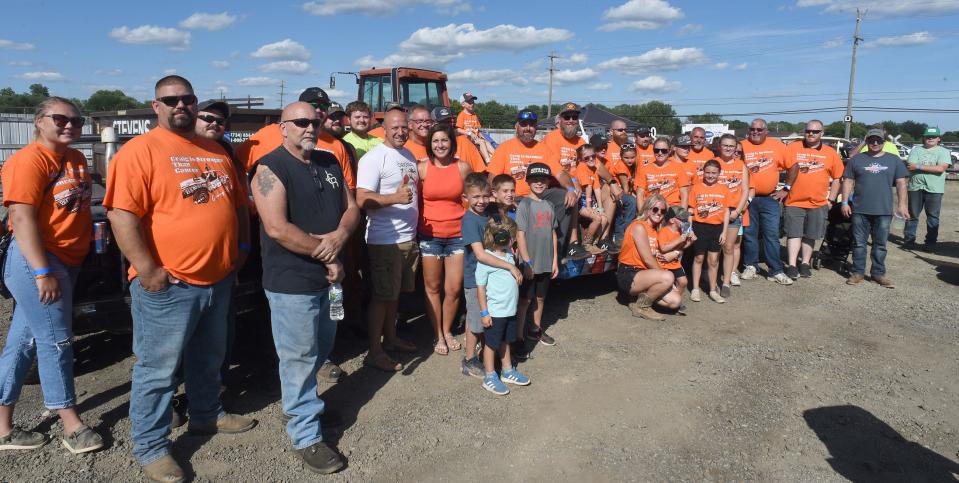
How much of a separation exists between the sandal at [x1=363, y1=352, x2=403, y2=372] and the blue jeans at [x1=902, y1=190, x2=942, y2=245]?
904 centimetres

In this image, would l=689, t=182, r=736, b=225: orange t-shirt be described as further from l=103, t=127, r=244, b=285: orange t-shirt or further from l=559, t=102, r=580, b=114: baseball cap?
l=103, t=127, r=244, b=285: orange t-shirt

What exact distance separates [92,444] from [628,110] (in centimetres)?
8007

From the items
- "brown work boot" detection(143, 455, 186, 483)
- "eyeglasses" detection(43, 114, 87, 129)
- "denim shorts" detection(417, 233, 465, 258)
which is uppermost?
"eyeglasses" detection(43, 114, 87, 129)

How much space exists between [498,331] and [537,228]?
0.99 metres

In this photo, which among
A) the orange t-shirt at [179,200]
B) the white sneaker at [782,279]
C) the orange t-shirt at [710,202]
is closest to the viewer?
the orange t-shirt at [179,200]

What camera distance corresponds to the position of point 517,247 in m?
4.70

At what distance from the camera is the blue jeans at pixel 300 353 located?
3227 mm

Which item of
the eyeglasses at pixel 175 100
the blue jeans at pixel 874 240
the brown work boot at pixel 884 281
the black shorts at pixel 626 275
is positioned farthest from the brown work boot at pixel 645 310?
the eyeglasses at pixel 175 100

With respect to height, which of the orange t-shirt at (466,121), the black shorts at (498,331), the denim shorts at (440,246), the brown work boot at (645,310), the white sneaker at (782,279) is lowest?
the brown work boot at (645,310)

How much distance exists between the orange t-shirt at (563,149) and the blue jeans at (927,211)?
6.76 meters

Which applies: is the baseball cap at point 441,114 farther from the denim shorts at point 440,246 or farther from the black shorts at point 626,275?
the black shorts at point 626,275

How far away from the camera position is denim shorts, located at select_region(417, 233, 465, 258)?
4773 mm

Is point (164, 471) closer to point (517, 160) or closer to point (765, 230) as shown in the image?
point (517, 160)

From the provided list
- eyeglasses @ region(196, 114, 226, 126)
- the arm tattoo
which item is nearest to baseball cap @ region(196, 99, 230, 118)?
eyeglasses @ region(196, 114, 226, 126)
